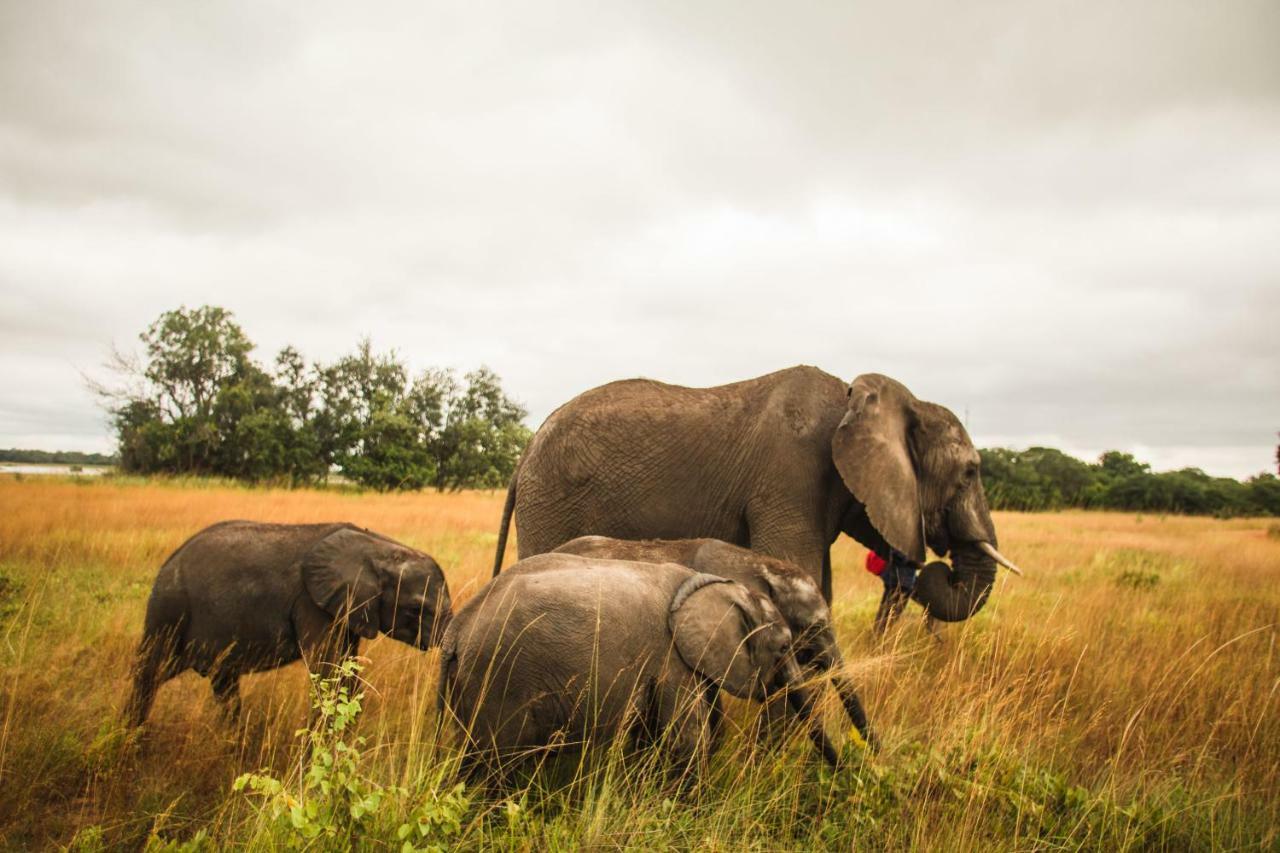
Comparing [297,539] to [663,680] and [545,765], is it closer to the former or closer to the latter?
[545,765]

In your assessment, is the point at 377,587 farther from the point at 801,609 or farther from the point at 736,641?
the point at 801,609

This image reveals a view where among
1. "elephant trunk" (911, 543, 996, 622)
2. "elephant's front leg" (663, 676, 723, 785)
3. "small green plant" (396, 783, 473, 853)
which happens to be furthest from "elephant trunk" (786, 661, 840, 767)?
"elephant trunk" (911, 543, 996, 622)

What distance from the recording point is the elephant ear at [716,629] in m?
3.45

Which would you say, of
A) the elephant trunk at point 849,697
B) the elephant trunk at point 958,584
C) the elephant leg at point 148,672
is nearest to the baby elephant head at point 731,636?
the elephant trunk at point 849,697

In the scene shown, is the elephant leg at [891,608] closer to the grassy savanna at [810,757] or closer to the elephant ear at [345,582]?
the grassy savanna at [810,757]

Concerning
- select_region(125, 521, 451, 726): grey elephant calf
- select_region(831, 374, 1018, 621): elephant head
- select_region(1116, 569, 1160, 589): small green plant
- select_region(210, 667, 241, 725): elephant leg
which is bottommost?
select_region(210, 667, 241, 725): elephant leg

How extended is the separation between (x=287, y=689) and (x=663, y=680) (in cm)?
309

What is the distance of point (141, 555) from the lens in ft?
34.0

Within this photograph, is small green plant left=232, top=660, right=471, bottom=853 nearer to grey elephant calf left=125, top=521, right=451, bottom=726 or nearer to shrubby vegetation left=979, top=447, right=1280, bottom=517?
grey elephant calf left=125, top=521, right=451, bottom=726

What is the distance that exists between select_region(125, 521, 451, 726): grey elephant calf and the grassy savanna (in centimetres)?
34

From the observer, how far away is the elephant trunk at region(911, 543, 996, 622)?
19.3 feet

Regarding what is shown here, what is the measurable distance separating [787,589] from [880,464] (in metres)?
1.79

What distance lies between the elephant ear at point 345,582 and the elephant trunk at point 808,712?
105 inches

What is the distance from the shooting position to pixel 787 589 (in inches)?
154
